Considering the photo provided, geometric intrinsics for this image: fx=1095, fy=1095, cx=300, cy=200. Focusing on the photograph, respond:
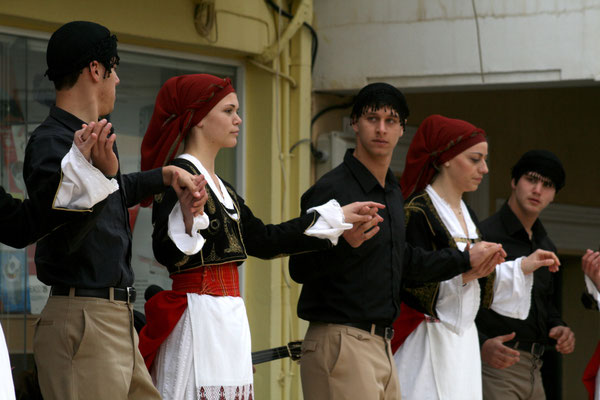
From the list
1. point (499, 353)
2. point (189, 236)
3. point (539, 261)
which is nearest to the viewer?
point (189, 236)

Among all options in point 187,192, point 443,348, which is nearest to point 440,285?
point 443,348

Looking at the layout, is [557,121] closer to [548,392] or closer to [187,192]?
[548,392]

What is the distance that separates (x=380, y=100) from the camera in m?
4.71

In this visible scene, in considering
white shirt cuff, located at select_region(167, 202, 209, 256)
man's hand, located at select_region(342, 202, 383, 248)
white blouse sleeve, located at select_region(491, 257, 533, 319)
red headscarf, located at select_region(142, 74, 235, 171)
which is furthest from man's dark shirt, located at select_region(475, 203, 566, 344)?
white shirt cuff, located at select_region(167, 202, 209, 256)

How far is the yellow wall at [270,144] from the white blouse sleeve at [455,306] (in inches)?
75.0

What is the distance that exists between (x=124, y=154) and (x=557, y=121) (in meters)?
4.12

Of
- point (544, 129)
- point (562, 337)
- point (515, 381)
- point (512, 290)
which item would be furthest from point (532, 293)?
point (544, 129)

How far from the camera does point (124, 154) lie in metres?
6.30

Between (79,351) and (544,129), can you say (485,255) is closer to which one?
(79,351)

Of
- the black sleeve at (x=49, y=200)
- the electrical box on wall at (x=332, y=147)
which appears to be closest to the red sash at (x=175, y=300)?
the black sleeve at (x=49, y=200)

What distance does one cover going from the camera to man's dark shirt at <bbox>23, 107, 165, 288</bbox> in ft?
11.0

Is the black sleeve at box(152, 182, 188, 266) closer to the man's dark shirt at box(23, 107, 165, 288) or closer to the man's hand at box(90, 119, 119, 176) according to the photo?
the man's dark shirt at box(23, 107, 165, 288)

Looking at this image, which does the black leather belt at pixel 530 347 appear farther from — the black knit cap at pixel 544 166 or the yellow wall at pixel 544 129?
the yellow wall at pixel 544 129

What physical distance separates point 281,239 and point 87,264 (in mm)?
944
